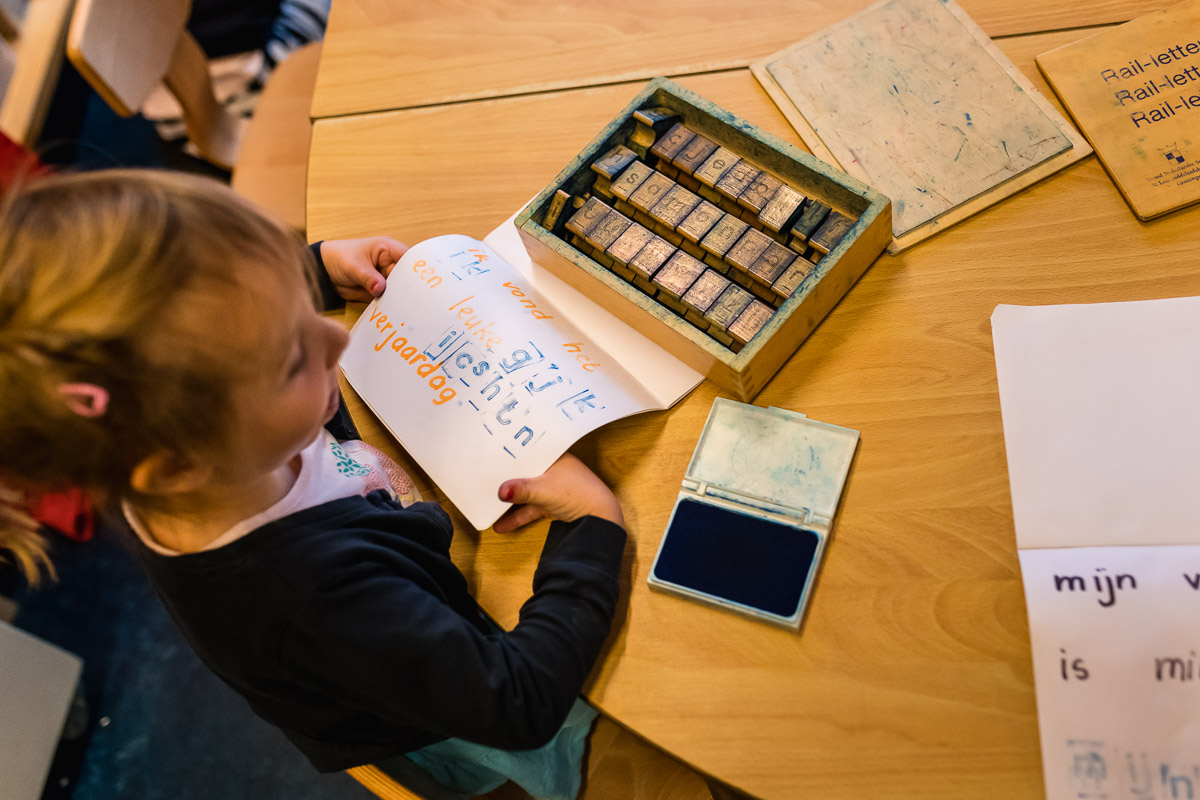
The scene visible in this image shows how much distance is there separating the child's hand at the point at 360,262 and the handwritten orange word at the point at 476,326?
4.2 inches

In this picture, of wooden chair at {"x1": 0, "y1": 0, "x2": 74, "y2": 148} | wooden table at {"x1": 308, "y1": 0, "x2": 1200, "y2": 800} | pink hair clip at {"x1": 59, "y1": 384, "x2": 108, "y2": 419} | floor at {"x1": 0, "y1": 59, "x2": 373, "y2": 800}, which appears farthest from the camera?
wooden chair at {"x1": 0, "y1": 0, "x2": 74, "y2": 148}

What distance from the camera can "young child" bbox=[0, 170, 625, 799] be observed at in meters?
0.58

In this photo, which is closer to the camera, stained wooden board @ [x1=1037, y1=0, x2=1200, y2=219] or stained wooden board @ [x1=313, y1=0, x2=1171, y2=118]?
stained wooden board @ [x1=1037, y1=0, x2=1200, y2=219]

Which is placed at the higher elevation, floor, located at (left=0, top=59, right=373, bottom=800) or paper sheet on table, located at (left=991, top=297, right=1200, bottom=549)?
paper sheet on table, located at (left=991, top=297, right=1200, bottom=549)

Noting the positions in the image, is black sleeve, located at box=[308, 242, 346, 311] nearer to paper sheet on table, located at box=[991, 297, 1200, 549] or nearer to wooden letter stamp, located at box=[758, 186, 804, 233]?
wooden letter stamp, located at box=[758, 186, 804, 233]

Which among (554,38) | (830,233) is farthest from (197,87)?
(830,233)

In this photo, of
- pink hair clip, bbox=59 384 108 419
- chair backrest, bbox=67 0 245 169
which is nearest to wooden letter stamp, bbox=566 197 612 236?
pink hair clip, bbox=59 384 108 419

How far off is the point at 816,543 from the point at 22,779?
4.81 feet

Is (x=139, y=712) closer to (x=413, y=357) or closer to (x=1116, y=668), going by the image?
(x=413, y=357)

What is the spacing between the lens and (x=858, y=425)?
2.56ft

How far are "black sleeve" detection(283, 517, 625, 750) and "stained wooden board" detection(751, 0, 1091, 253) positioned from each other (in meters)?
0.51

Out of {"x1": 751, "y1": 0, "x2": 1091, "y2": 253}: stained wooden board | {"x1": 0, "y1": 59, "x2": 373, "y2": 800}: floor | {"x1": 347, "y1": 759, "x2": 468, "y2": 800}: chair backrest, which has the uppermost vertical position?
{"x1": 751, "y1": 0, "x2": 1091, "y2": 253}: stained wooden board

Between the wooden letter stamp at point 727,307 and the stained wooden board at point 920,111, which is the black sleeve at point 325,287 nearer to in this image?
the wooden letter stamp at point 727,307

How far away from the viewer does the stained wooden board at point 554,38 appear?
0.98m
